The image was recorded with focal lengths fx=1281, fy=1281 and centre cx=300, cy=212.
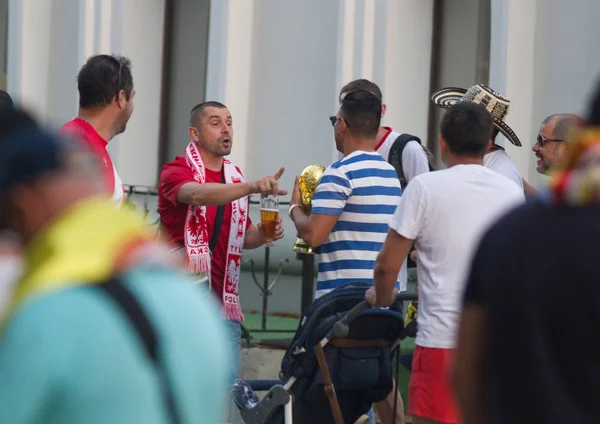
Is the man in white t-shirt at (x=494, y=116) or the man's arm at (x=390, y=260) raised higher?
the man in white t-shirt at (x=494, y=116)

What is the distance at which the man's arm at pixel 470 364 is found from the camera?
8.27 ft

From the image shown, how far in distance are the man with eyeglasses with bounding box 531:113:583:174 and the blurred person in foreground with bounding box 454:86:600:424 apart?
4.80m

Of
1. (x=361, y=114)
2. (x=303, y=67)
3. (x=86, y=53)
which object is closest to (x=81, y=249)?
(x=361, y=114)

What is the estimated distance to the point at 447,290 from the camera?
5293 millimetres

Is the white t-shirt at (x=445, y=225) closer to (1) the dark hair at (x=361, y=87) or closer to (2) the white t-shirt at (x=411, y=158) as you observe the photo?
(2) the white t-shirt at (x=411, y=158)

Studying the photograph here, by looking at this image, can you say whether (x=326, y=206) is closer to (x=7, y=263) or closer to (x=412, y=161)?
(x=412, y=161)

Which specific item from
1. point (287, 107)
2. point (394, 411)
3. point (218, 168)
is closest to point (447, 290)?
point (394, 411)

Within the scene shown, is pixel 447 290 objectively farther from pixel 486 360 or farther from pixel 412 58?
pixel 412 58

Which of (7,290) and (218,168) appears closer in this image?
(7,290)

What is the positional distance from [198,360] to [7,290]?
0.55m

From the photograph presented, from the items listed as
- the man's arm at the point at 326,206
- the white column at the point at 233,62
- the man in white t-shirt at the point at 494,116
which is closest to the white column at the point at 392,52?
the white column at the point at 233,62

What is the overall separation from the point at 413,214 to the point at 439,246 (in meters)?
0.18

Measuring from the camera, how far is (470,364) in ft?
8.32

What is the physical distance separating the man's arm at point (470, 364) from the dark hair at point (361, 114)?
409 centimetres
